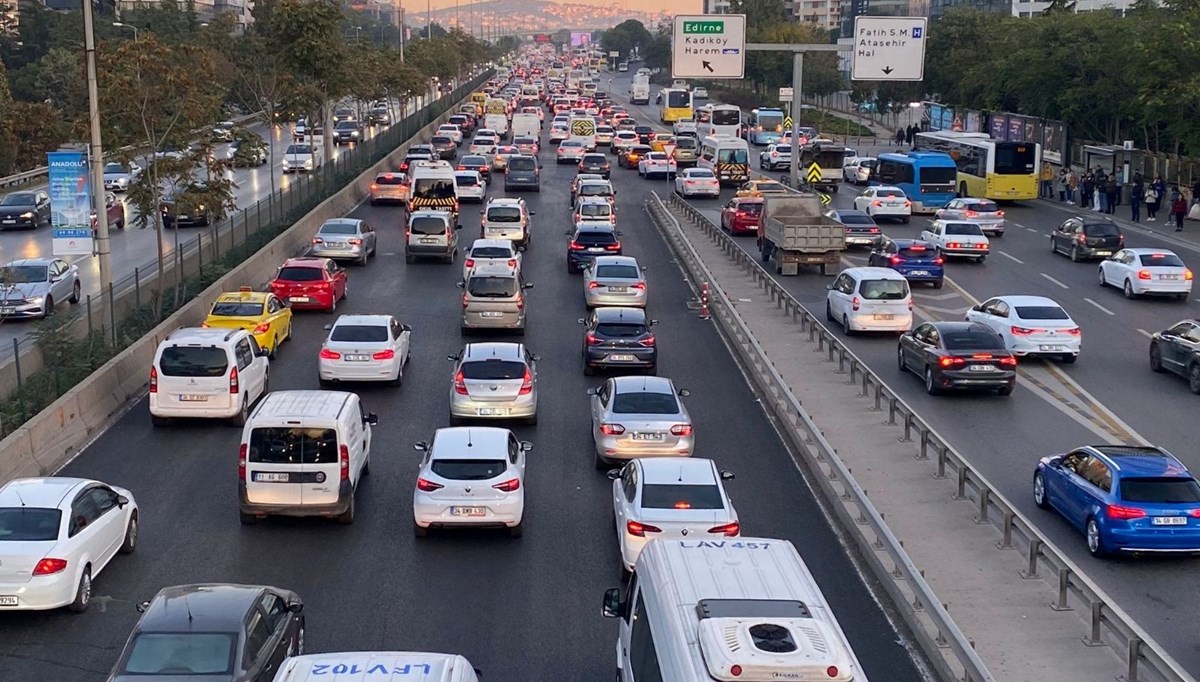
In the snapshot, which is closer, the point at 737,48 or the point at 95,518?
Result: the point at 95,518

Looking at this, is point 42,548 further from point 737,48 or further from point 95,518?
→ point 737,48

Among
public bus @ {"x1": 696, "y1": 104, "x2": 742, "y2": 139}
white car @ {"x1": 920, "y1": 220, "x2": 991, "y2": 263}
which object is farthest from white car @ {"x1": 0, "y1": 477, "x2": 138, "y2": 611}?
public bus @ {"x1": 696, "y1": 104, "x2": 742, "y2": 139}

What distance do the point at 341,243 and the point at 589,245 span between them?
7.31 meters

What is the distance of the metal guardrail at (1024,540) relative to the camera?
12.4 m

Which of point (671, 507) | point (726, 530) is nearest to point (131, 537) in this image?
point (671, 507)

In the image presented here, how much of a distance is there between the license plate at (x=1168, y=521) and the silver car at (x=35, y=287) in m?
24.6

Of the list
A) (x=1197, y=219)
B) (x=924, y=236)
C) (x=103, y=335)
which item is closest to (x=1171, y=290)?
(x=924, y=236)

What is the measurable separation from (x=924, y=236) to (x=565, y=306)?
14643 millimetres

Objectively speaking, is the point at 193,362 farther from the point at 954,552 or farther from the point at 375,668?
the point at 375,668

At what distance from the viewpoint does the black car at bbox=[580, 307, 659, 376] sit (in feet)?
87.9

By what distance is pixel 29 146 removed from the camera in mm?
69188

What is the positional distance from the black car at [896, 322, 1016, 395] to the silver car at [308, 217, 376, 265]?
19564 millimetres

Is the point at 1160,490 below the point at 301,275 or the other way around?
below

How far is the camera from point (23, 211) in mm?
50750
